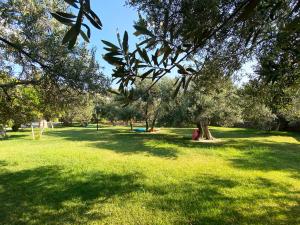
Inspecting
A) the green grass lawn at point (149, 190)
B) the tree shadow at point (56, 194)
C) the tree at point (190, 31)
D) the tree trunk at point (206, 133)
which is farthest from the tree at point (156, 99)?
the tree at point (190, 31)

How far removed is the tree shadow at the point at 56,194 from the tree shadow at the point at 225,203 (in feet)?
3.80

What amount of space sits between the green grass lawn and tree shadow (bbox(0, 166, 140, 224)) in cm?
2

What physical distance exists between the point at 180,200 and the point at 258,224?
1.86m

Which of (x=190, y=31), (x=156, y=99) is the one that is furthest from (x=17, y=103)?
(x=156, y=99)

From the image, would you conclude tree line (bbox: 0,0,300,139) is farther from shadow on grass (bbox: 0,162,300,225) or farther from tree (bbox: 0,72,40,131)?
shadow on grass (bbox: 0,162,300,225)

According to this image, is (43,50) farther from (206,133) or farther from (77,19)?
(206,133)

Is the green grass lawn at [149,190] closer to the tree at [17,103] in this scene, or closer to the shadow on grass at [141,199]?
the shadow on grass at [141,199]

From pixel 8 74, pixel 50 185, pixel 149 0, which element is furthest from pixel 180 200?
pixel 8 74

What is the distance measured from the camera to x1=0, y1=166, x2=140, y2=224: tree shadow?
19.0 feet

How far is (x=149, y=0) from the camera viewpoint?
423cm

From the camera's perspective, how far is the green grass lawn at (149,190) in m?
5.71

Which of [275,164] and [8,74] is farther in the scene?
[275,164]

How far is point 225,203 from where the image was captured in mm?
6367

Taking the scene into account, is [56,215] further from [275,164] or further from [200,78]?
[275,164]
